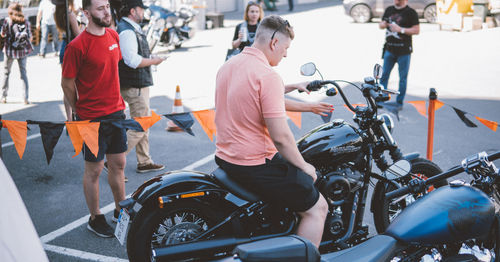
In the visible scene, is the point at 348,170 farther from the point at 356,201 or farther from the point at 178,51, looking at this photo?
the point at 178,51

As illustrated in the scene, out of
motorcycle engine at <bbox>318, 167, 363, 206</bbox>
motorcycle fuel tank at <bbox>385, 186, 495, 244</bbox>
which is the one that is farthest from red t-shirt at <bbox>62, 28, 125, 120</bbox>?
motorcycle fuel tank at <bbox>385, 186, 495, 244</bbox>

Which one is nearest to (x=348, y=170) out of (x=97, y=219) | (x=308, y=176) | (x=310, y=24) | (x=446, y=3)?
(x=308, y=176)

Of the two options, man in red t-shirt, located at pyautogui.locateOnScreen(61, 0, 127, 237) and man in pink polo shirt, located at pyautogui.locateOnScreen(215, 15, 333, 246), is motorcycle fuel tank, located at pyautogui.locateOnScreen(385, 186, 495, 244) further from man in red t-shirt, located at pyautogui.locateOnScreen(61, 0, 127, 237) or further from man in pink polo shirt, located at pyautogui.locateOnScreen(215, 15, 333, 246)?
man in red t-shirt, located at pyautogui.locateOnScreen(61, 0, 127, 237)

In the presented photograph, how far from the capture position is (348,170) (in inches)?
136

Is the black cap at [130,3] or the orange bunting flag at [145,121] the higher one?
the black cap at [130,3]

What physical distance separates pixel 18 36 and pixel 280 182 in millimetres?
7675

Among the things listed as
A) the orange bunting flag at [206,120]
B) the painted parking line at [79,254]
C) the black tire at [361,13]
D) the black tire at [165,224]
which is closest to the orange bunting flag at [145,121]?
the orange bunting flag at [206,120]

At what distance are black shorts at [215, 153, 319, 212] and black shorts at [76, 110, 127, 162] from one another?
56.0 inches

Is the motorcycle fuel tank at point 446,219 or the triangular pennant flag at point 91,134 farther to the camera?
the triangular pennant flag at point 91,134

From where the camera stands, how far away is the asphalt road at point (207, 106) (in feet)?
15.6

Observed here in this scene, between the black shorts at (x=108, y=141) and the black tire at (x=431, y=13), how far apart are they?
58.5 feet

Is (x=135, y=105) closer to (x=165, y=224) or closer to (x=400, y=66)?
(x=165, y=224)

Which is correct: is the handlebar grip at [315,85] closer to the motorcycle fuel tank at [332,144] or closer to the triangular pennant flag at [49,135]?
the motorcycle fuel tank at [332,144]

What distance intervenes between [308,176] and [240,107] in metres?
0.63
